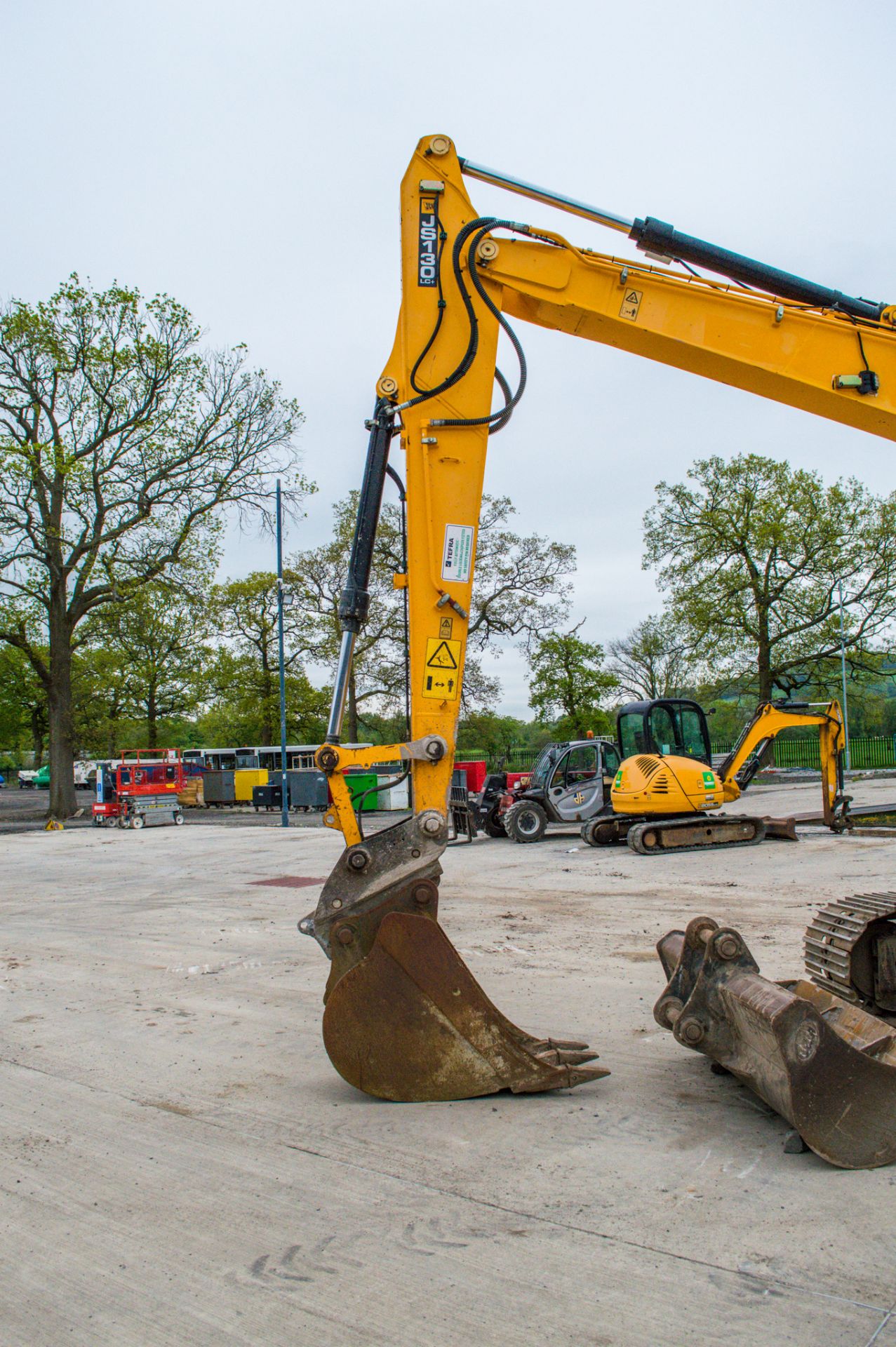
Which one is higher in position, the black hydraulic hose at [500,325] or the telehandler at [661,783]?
the black hydraulic hose at [500,325]

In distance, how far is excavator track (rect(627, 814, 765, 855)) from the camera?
14.8 m

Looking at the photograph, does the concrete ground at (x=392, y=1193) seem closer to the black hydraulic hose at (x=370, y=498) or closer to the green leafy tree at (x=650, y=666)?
the black hydraulic hose at (x=370, y=498)

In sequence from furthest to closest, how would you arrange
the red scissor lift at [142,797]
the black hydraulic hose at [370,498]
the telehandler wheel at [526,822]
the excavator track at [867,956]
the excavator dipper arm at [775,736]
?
the red scissor lift at [142,797]
the telehandler wheel at [526,822]
the excavator dipper arm at [775,736]
the black hydraulic hose at [370,498]
the excavator track at [867,956]

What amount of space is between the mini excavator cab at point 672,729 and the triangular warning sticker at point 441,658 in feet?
39.8

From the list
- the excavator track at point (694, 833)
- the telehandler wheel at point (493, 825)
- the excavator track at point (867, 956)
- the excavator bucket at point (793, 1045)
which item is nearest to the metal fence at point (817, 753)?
the telehandler wheel at point (493, 825)

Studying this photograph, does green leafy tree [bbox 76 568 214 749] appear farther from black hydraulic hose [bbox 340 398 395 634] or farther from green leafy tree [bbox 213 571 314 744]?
black hydraulic hose [bbox 340 398 395 634]

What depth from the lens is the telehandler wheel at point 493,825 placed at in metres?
18.7

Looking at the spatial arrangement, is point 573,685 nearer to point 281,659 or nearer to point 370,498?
point 281,659

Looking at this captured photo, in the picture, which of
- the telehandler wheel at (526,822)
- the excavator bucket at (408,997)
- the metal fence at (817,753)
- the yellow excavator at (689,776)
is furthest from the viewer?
the metal fence at (817,753)

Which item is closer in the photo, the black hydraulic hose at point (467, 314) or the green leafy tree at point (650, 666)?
the black hydraulic hose at point (467, 314)

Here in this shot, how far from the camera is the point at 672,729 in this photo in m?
16.8

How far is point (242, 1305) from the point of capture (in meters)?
2.84

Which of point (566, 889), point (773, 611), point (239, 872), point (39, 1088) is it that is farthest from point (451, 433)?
point (773, 611)

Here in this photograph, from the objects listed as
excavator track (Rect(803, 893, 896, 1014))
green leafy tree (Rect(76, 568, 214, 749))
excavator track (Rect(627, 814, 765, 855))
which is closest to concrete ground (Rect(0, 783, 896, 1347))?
excavator track (Rect(803, 893, 896, 1014))
